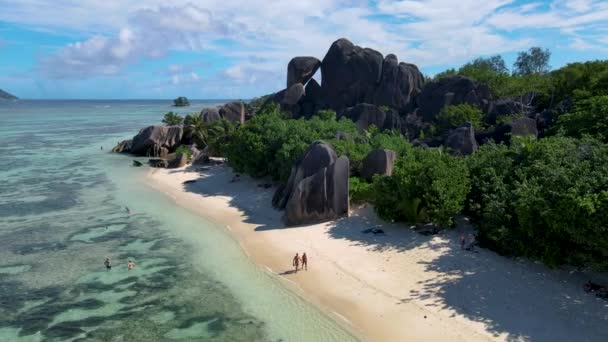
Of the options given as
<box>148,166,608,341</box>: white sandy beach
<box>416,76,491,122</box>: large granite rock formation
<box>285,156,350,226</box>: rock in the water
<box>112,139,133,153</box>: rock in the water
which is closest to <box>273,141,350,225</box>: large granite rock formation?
<box>285,156,350,226</box>: rock in the water

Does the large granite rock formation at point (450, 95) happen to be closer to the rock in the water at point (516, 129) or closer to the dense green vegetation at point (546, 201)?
the rock in the water at point (516, 129)

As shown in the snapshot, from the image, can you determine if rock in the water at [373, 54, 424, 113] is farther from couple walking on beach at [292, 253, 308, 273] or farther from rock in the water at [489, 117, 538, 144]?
couple walking on beach at [292, 253, 308, 273]

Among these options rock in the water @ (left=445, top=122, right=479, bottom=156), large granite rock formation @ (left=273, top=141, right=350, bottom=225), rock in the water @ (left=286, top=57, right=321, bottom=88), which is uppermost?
rock in the water @ (left=286, top=57, right=321, bottom=88)

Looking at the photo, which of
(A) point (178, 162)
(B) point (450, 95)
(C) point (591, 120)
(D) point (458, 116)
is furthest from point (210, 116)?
(C) point (591, 120)

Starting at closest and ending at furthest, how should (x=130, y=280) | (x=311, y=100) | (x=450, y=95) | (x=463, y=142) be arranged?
(x=130, y=280) < (x=463, y=142) < (x=450, y=95) < (x=311, y=100)

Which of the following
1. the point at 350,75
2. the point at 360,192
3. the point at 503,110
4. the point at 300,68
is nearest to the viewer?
the point at 360,192

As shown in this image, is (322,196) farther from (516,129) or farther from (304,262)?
(516,129)

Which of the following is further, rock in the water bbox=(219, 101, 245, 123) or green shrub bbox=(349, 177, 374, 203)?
rock in the water bbox=(219, 101, 245, 123)

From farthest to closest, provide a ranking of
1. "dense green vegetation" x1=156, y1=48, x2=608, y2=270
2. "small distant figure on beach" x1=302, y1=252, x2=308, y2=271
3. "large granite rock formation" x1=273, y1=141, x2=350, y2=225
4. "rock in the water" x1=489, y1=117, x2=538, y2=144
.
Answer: "rock in the water" x1=489, y1=117, x2=538, y2=144, "large granite rock formation" x1=273, y1=141, x2=350, y2=225, "small distant figure on beach" x1=302, y1=252, x2=308, y2=271, "dense green vegetation" x1=156, y1=48, x2=608, y2=270
